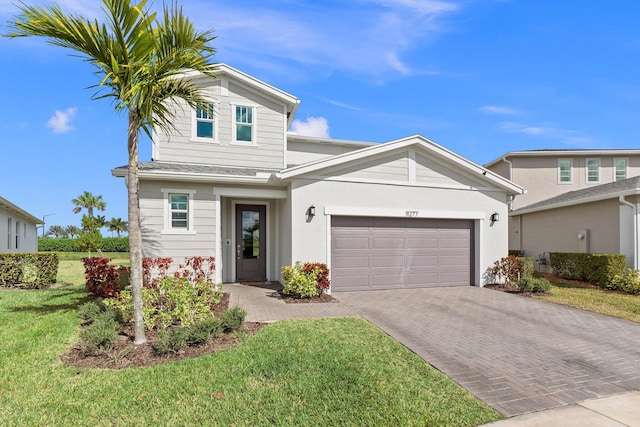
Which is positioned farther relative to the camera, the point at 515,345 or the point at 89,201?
the point at 89,201

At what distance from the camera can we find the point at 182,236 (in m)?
9.85

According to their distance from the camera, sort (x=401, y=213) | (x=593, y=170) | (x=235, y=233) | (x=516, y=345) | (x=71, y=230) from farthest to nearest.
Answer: (x=71, y=230), (x=593, y=170), (x=235, y=233), (x=401, y=213), (x=516, y=345)

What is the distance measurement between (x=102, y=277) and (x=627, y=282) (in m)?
15.4

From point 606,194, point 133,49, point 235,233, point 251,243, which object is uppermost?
point 133,49

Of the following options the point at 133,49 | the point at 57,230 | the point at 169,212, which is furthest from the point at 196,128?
the point at 57,230

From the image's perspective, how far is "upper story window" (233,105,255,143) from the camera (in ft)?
38.1

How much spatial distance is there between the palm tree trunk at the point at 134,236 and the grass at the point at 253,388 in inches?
40.0

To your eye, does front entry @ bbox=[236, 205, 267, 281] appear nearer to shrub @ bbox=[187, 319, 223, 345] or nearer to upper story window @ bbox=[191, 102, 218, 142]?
upper story window @ bbox=[191, 102, 218, 142]

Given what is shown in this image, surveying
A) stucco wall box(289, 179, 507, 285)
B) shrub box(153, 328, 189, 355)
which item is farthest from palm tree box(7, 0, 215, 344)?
stucco wall box(289, 179, 507, 285)

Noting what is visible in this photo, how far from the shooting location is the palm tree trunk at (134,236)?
17.1ft

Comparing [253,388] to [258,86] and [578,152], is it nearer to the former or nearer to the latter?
[258,86]

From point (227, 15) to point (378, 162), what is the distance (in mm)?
5800

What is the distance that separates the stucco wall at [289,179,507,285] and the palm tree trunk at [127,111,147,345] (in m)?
4.69

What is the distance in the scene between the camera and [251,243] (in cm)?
1152
